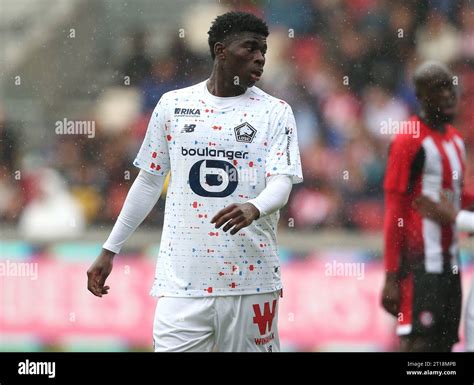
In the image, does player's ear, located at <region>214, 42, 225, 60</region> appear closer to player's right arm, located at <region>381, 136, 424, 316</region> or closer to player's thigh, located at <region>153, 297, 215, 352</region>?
player's thigh, located at <region>153, 297, 215, 352</region>

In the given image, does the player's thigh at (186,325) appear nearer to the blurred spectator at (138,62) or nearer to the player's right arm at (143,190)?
the player's right arm at (143,190)

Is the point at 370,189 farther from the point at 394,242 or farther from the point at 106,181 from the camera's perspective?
the point at 106,181

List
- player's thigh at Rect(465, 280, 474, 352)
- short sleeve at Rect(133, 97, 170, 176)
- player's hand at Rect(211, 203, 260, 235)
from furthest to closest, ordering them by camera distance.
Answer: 1. player's thigh at Rect(465, 280, 474, 352)
2. short sleeve at Rect(133, 97, 170, 176)
3. player's hand at Rect(211, 203, 260, 235)

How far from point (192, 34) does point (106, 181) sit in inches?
40.1

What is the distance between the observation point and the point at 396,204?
5480 mm

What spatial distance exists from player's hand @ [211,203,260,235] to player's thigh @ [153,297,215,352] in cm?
46

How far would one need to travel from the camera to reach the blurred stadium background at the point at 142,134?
20.1ft

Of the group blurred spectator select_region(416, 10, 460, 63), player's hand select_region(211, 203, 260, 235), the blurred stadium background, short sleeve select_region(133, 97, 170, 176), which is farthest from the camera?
blurred spectator select_region(416, 10, 460, 63)

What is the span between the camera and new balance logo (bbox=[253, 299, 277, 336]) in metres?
4.18

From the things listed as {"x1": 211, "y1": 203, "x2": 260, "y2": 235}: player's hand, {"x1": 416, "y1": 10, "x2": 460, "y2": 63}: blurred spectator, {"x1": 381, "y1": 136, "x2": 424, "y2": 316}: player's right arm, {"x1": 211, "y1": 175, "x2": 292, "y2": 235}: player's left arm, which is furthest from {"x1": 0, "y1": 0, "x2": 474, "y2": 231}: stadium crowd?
{"x1": 211, "y1": 203, "x2": 260, "y2": 235}: player's hand

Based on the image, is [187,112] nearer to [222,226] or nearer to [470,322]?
[222,226]

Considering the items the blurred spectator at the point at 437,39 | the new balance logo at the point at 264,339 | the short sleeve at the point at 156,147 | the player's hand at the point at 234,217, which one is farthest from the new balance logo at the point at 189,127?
the blurred spectator at the point at 437,39

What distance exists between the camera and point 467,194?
5457 millimetres
